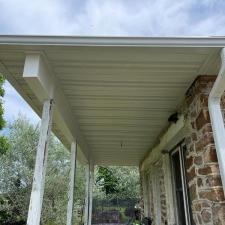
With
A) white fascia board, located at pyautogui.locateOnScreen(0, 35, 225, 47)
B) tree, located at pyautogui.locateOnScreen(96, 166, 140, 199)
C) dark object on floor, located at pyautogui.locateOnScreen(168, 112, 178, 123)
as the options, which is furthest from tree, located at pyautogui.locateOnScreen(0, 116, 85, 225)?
A: white fascia board, located at pyautogui.locateOnScreen(0, 35, 225, 47)

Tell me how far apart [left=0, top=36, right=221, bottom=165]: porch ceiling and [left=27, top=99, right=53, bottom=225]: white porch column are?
1.66 ft

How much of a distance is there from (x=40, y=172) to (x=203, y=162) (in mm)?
1600

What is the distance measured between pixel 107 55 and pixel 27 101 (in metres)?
1.49

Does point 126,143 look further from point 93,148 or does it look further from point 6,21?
point 6,21

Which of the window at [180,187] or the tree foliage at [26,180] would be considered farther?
the tree foliage at [26,180]

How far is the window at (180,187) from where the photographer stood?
12.5 ft

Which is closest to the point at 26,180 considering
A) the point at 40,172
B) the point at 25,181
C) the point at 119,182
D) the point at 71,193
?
the point at 25,181

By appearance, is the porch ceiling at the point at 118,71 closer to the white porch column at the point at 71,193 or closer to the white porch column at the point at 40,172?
the white porch column at the point at 40,172

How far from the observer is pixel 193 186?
2.96 meters

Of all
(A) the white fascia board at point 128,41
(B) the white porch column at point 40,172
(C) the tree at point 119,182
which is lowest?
(B) the white porch column at point 40,172

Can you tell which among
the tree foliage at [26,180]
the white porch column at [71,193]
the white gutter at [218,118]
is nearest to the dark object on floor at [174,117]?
the white gutter at [218,118]

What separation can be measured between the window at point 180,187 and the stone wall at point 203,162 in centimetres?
89

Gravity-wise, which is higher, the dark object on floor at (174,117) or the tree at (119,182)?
the tree at (119,182)

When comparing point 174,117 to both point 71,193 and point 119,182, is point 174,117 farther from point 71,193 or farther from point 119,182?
point 119,182
